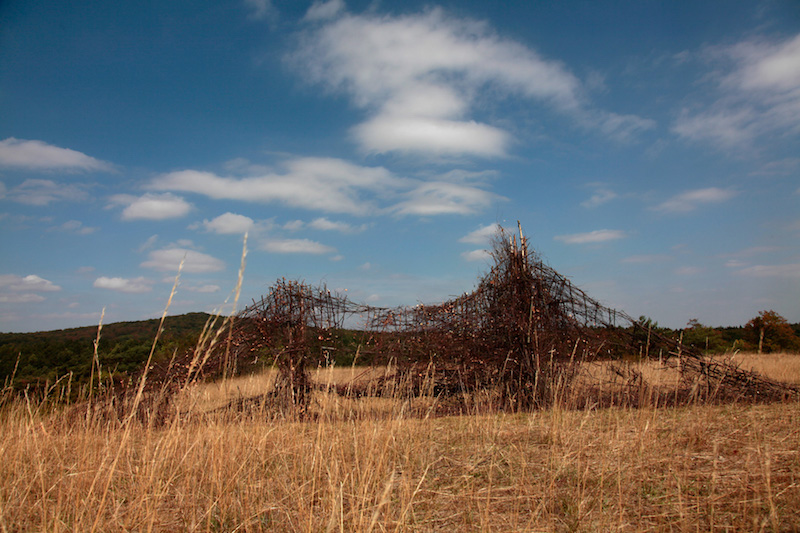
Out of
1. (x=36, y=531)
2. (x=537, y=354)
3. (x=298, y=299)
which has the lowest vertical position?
(x=36, y=531)

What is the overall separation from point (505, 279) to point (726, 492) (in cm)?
398

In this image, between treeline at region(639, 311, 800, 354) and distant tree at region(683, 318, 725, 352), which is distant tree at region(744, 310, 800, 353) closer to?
treeline at region(639, 311, 800, 354)

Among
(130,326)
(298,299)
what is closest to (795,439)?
(298,299)

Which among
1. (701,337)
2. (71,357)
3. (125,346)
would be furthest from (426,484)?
(701,337)

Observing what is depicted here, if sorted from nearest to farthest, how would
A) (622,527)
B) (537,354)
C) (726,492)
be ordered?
(622,527) < (726,492) < (537,354)

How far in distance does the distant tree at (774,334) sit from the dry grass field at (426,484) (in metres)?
14.4

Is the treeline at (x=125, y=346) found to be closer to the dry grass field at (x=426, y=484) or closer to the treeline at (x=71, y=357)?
the treeline at (x=71, y=357)

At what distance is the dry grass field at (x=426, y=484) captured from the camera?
8.69ft

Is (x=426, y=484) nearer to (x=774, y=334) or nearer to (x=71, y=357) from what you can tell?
(x=71, y=357)

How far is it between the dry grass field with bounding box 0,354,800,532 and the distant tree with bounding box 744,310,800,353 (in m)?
14.4

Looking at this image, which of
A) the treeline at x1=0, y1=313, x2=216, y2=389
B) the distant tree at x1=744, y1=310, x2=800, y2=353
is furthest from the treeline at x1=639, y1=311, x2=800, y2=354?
the treeline at x1=0, y1=313, x2=216, y2=389

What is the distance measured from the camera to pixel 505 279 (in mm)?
6766

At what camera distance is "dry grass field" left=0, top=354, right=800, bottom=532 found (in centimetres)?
265

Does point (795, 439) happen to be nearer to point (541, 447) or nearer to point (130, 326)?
point (541, 447)
